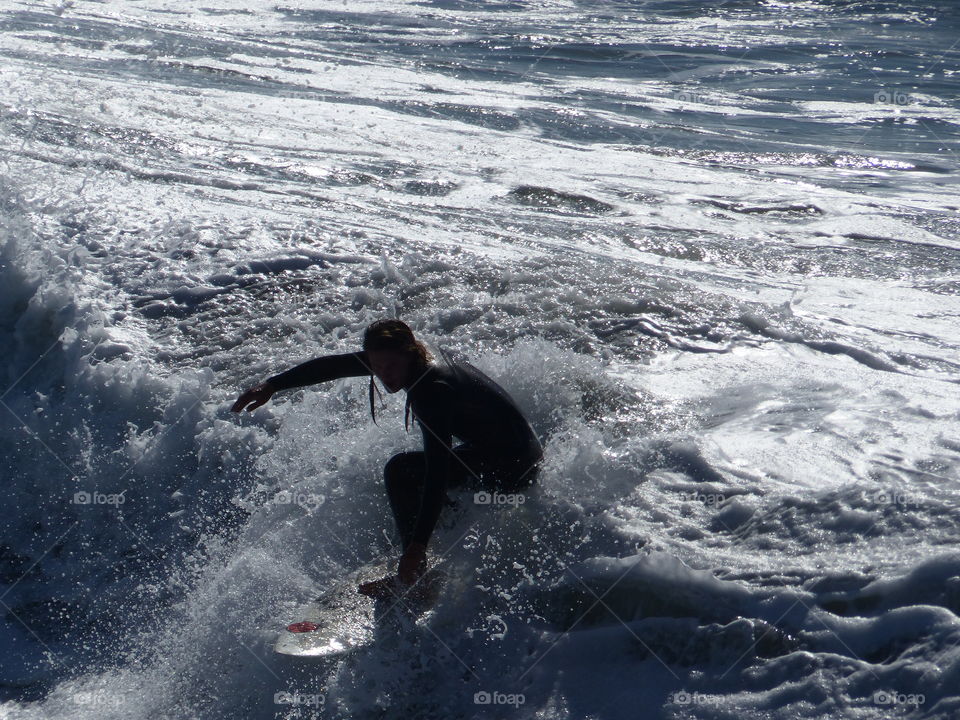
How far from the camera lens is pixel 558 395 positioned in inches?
221

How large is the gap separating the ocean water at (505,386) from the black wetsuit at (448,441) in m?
0.22

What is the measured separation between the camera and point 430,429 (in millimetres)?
4094

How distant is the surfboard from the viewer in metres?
4.12

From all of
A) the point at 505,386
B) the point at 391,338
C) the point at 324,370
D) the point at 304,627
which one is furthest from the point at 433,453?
the point at 505,386

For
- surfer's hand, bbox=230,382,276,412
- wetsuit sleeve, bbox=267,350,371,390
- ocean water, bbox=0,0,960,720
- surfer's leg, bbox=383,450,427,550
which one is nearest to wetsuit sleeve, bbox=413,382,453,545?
surfer's leg, bbox=383,450,427,550

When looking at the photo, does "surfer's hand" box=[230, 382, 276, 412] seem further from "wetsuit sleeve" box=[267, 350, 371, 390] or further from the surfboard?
the surfboard

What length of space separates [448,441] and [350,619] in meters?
0.86

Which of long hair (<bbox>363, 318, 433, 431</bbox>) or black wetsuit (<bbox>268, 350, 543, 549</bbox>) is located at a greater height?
long hair (<bbox>363, 318, 433, 431</bbox>)

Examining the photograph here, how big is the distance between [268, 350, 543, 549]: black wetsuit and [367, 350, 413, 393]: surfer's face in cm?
7

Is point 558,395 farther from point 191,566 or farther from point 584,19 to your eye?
point 584,19

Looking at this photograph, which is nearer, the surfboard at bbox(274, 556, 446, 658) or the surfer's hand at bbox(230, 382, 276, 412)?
the surfboard at bbox(274, 556, 446, 658)

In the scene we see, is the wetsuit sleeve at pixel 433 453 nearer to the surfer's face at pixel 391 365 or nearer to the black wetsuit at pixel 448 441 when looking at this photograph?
the black wetsuit at pixel 448 441

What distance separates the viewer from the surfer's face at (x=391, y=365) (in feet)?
13.2

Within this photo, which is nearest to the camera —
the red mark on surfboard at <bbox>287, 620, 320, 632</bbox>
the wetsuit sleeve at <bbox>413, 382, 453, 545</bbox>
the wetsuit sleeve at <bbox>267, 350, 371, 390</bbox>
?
the wetsuit sleeve at <bbox>413, 382, 453, 545</bbox>
